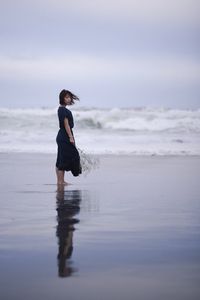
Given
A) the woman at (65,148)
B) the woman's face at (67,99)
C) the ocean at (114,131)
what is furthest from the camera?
the ocean at (114,131)

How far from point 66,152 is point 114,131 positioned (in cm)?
2185

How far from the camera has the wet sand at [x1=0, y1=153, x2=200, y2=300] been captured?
152 inches

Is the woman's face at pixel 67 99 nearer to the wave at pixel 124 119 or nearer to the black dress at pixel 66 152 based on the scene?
the black dress at pixel 66 152

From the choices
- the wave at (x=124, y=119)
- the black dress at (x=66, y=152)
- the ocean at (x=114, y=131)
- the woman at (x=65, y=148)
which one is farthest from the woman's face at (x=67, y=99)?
the wave at (x=124, y=119)

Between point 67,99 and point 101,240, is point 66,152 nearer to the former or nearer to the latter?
point 67,99

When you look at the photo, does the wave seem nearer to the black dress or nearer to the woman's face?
the black dress

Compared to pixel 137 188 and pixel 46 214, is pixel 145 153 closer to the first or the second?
pixel 137 188

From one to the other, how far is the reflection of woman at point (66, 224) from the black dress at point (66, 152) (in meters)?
0.43

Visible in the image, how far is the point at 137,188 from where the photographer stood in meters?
9.80

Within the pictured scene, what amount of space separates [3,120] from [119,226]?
32.6 m

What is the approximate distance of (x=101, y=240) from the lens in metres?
5.37

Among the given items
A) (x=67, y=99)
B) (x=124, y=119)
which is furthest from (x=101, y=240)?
(x=124, y=119)

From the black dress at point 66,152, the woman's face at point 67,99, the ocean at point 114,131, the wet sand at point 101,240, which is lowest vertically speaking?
the wet sand at point 101,240

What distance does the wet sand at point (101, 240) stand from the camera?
3.87m
